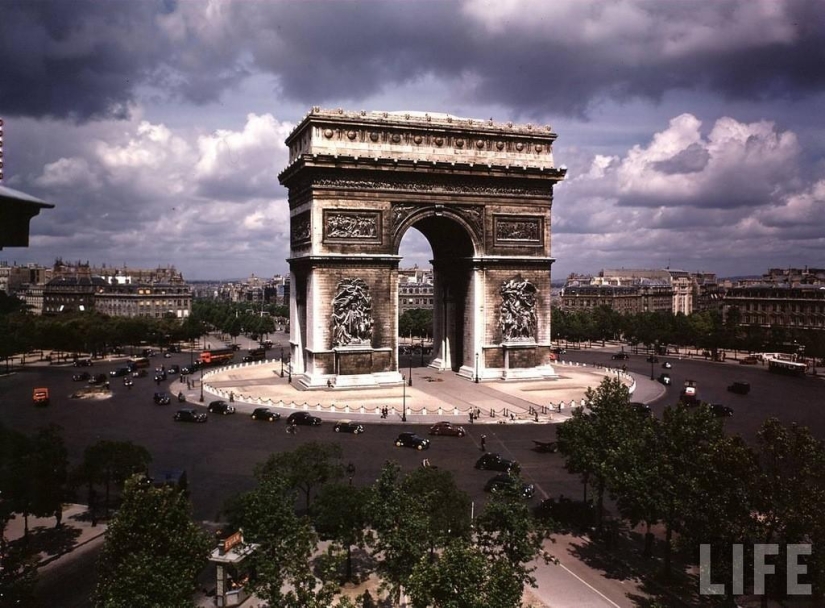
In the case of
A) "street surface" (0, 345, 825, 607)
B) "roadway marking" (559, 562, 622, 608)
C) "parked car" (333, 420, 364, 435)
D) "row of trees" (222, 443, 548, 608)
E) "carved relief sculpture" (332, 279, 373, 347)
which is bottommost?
"roadway marking" (559, 562, 622, 608)

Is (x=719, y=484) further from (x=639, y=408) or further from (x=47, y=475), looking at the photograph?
(x=47, y=475)

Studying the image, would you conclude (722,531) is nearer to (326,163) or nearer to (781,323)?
(326,163)

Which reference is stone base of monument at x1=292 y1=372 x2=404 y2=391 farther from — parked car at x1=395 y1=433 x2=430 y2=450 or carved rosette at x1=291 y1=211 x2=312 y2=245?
parked car at x1=395 y1=433 x2=430 y2=450

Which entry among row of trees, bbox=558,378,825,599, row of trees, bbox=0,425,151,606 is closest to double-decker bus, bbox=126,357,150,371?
row of trees, bbox=0,425,151,606

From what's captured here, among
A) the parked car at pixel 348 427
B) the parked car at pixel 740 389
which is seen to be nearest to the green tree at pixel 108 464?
the parked car at pixel 348 427

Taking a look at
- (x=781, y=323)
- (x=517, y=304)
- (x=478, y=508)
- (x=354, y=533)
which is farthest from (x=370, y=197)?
(x=781, y=323)

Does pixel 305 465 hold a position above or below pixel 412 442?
above

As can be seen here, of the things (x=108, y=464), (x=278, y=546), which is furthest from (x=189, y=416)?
(x=278, y=546)

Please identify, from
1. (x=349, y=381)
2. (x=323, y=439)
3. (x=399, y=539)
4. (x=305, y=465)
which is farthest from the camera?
(x=349, y=381)
